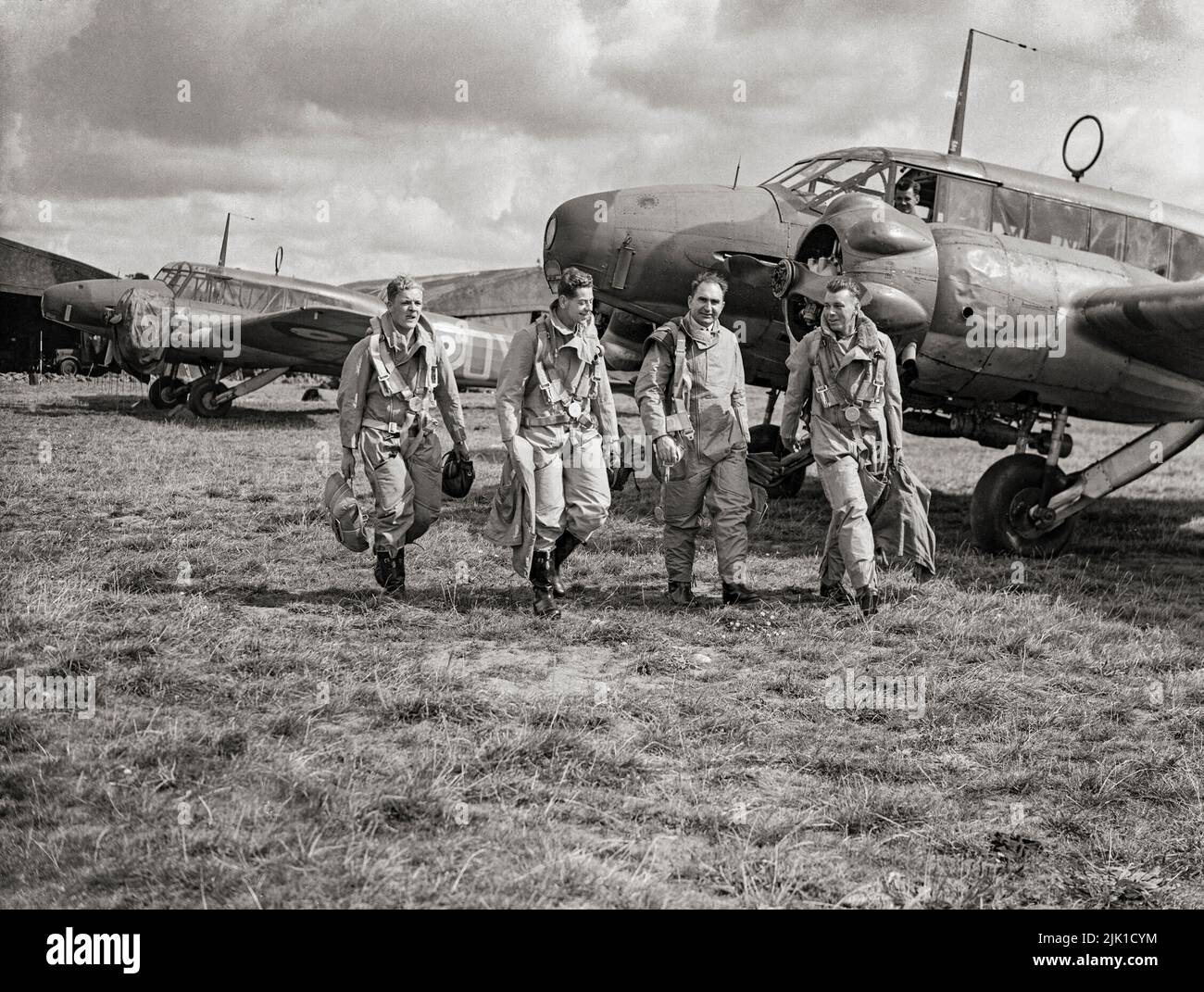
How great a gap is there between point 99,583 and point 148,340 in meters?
12.3

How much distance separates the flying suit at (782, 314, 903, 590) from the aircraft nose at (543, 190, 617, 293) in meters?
2.79

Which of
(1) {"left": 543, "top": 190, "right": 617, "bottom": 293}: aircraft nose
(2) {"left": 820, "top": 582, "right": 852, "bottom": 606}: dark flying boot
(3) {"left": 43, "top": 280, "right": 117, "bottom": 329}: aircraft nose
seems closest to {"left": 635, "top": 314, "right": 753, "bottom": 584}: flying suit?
(2) {"left": 820, "top": 582, "right": 852, "bottom": 606}: dark flying boot

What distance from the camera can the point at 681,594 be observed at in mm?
6180

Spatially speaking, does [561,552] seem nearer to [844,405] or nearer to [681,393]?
[681,393]

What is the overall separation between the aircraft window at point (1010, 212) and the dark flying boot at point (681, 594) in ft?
16.1

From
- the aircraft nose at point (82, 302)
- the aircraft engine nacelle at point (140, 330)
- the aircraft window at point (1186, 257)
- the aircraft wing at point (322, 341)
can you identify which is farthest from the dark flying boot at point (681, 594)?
the aircraft nose at point (82, 302)

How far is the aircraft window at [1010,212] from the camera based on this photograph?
29.3 ft

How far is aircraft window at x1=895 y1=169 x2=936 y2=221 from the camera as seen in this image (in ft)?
29.1

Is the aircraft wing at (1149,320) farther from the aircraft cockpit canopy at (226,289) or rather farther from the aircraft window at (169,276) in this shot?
the aircraft window at (169,276)

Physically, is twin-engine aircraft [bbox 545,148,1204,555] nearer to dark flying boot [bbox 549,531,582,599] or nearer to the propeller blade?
the propeller blade

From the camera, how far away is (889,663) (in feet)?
16.8
